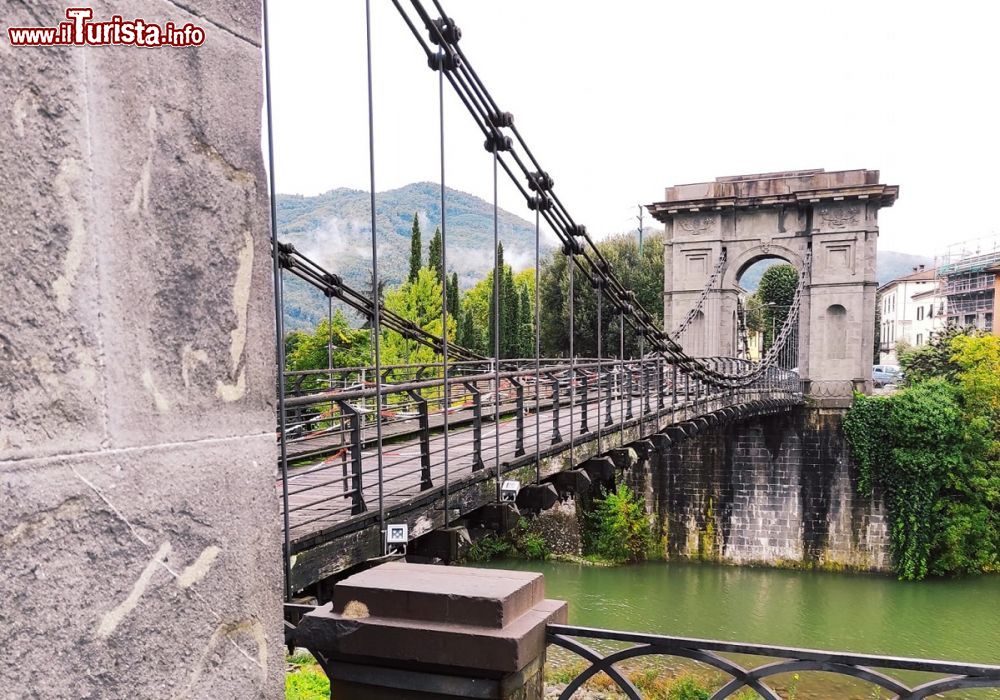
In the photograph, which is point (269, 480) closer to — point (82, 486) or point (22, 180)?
point (82, 486)

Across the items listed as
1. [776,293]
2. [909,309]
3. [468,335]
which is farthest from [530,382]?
[909,309]

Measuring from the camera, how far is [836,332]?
1948 centimetres

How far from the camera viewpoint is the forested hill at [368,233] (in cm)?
10256

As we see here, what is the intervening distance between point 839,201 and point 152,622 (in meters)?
20.2

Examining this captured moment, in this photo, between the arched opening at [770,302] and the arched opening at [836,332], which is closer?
the arched opening at [836,332]

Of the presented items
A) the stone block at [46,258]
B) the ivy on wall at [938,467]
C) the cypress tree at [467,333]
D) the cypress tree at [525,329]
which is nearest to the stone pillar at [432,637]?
the stone block at [46,258]

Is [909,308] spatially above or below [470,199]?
below

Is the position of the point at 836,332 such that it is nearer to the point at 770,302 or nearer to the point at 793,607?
the point at 793,607

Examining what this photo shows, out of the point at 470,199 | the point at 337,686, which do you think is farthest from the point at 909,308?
the point at 470,199

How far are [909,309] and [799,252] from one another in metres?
38.2

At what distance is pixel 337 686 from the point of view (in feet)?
5.84

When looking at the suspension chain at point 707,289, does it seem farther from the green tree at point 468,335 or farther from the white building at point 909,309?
the white building at point 909,309

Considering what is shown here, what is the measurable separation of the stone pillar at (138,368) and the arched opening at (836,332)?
65.5 ft

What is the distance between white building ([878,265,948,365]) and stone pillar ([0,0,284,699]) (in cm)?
5048
